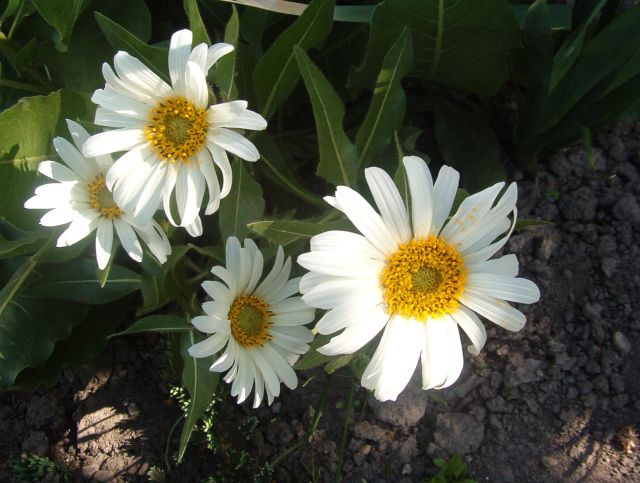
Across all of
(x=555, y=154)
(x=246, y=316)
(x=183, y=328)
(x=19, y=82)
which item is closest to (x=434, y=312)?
(x=246, y=316)

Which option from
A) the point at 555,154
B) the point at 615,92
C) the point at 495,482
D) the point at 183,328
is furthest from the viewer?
the point at 555,154

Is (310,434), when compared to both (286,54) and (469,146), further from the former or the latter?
(286,54)

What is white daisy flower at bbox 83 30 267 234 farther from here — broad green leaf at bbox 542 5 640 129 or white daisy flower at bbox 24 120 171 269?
broad green leaf at bbox 542 5 640 129

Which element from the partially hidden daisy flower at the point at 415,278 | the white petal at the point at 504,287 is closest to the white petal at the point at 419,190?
the partially hidden daisy flower at the point at 415,278

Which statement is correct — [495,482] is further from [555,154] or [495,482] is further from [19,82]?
[19,82]

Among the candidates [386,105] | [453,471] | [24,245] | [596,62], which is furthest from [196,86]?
[453,471]
